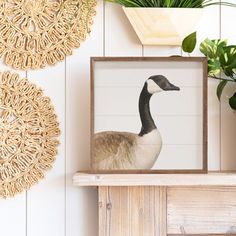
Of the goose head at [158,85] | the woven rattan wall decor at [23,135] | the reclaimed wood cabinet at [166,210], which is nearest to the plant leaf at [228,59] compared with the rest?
the goose head at [158,85]

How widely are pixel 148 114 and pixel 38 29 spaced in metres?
0.33

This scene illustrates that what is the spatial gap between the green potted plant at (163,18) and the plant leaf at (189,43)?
4 centimetres

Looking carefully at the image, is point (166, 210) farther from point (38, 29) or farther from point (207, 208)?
point (38, 29)

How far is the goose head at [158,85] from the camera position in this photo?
1.30 meters

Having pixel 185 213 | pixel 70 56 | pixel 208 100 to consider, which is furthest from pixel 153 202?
pixel 70 56

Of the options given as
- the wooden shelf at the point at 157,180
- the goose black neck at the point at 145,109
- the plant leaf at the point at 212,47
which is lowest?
the wooden shelf at the point at 157,180

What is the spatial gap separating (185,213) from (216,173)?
0.37 ft

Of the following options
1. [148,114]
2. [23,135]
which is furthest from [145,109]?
[23,135]

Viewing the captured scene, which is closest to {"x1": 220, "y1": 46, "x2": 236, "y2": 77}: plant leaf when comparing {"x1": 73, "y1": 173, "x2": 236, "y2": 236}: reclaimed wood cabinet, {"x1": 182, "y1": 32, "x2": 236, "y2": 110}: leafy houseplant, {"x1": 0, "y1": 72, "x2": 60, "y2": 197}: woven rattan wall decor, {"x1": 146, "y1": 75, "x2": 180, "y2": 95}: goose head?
{"x1": 182, "y1": 32, "x2": 236, "y2": 110}: leafy houseplant

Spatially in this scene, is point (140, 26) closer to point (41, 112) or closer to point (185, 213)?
point (41, 112)

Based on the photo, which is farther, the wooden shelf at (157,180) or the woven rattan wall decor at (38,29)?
the woven rattan wall decor at (38,29)

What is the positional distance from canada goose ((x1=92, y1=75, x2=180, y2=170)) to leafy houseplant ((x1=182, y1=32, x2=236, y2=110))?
0.31 feet

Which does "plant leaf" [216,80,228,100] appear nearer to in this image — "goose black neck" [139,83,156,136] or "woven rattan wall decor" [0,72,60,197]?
"goose black neck" [139,83,156,136]

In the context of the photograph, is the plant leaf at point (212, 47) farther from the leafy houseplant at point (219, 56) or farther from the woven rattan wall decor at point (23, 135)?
the woven rattan wall decor at point (23, 135)
